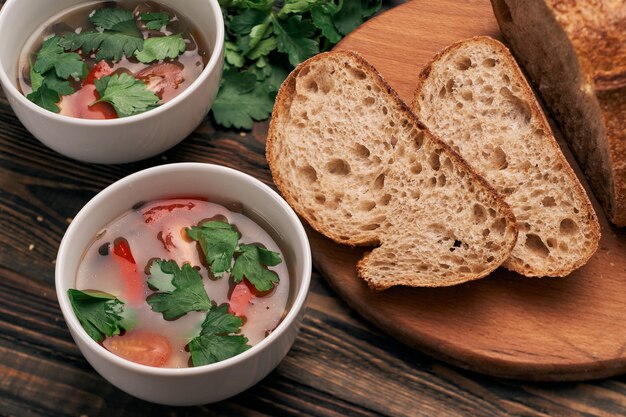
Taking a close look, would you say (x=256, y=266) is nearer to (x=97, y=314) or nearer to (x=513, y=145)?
(x=97, y=314)

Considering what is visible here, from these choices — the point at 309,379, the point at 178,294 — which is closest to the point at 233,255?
the point at 178,294

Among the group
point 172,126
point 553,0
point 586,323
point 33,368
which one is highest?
point 553,0

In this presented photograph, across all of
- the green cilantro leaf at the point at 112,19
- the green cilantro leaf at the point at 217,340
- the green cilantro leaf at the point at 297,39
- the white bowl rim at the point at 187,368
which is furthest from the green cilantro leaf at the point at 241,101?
the green cilantro leaf at the point at 217,340

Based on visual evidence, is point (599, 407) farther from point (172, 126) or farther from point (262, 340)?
point (172, 126)

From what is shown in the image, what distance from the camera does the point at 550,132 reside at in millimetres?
3100

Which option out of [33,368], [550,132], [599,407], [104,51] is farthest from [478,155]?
[33,368]

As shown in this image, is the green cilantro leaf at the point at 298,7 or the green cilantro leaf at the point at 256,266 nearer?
the green cilantro leaf at the point at 256,266

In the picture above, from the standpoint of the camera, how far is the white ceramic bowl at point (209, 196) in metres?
2.38

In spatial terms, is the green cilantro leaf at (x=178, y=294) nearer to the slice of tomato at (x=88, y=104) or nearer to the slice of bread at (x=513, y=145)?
the slice of tomato at (x=88, y=104)

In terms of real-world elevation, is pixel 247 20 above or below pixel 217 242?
above

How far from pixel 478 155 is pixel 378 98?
1.24ft

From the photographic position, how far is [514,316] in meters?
2.92

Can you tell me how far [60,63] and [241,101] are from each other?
2.12ft

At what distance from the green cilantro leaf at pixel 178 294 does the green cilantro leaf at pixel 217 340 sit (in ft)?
0.18
